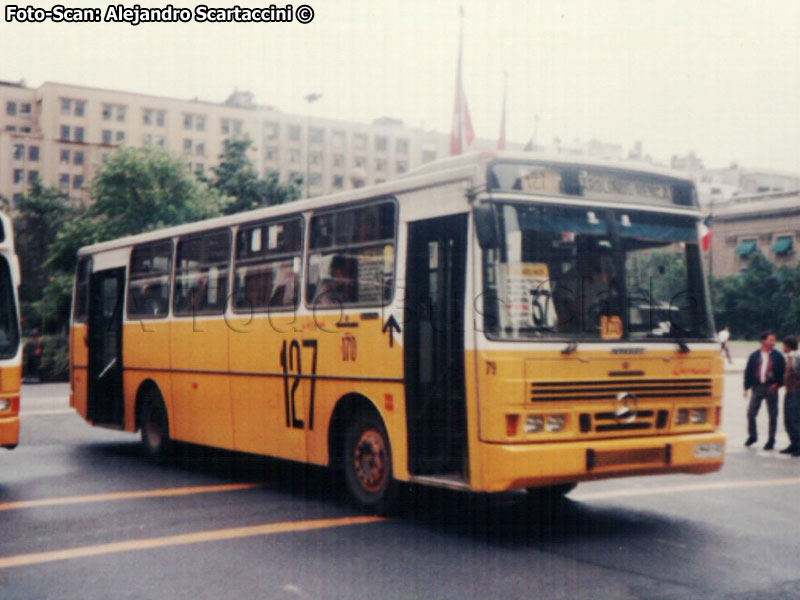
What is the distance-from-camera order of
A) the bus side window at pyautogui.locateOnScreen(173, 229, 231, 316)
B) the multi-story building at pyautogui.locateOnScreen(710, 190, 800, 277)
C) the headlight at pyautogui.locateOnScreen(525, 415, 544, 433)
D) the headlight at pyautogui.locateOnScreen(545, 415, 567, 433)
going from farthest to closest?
the multi-story building at pyautogui.locateOnScreen(710, 190, 800, 277) < the bus side window at pyautogui.locateOnScreen(173, 229, 231, 316) < the headlight at pyautogui.locateOnScreen(545, 415, 567, 433) < the headlight at pyautogui.locateOnScreen(525, 415, 544, 433)

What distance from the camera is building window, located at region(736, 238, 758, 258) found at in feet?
226

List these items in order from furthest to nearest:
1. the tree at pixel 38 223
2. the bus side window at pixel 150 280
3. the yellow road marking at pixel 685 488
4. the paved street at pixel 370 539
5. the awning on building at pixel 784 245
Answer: the tree at pixel 38 223
the awning on building at pixel 784 245
the bus side window at pixel 150 280
the yellow road marking at pixel 685 488
the paved street at pixel 370 539

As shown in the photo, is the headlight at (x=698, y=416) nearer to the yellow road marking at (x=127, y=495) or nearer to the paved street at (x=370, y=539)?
the paved street at (x=370, y=539)

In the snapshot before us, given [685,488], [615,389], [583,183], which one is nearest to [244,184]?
[685,488]

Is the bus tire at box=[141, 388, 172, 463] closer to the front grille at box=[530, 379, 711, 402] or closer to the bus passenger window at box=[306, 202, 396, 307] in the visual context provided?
the bus passenger window at box=[306, 202, 396, 307]

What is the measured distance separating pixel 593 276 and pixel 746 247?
65.1m

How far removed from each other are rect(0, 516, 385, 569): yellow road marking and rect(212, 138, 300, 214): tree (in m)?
44.0

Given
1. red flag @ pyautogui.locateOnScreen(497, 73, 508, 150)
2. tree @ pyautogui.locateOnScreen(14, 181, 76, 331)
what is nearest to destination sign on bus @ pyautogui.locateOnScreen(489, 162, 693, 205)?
red flag @ pyautogui.locateOnScreen(497, 73, 508, 150)

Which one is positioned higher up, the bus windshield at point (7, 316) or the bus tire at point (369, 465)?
the bus windshield at point (7, 316)

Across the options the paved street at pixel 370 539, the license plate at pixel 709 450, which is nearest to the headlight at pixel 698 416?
the license plate at pixel 709 450

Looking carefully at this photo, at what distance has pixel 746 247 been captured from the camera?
229 feet

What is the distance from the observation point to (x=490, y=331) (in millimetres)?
8133

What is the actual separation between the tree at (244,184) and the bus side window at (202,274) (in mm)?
39600

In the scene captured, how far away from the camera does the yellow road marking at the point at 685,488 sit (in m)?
10.7
